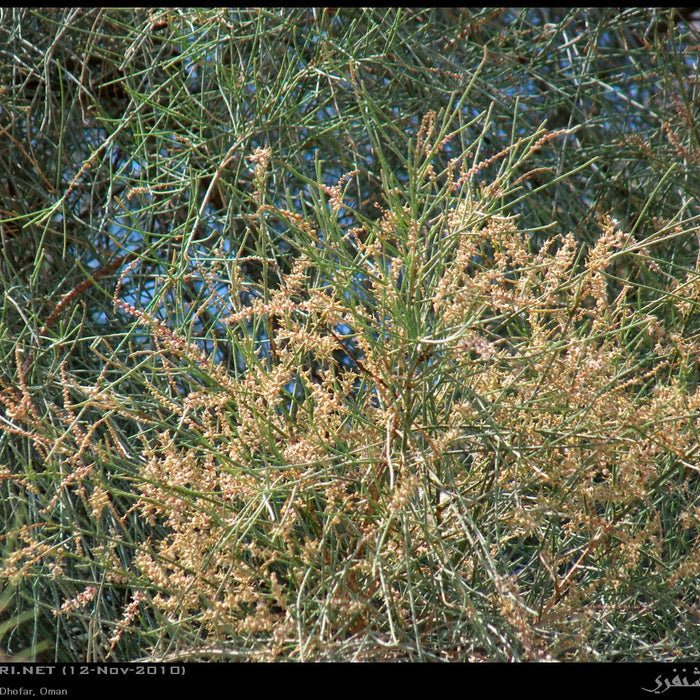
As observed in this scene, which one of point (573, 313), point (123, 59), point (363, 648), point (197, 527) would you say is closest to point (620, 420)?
point (573, 313)

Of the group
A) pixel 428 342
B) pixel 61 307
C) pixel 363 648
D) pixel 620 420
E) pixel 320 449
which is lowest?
pixel 61 307

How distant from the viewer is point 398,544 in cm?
104

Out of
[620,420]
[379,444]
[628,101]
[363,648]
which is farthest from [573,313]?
[628,101]

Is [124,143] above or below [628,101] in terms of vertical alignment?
below

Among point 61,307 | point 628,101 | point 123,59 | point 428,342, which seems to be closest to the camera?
point 428,342

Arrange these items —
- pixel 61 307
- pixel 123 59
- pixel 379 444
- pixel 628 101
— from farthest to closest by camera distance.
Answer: pixel 628 101 < pixel 123 59 < pixel 61 307 < pixel 379 444

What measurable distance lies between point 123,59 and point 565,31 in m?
0.97

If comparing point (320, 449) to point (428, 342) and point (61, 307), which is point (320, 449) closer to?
point (428, 342)

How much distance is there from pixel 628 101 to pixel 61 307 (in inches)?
48.7

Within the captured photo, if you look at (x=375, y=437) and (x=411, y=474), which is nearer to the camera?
(x=411, y=474)

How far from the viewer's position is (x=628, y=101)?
6.26 ft

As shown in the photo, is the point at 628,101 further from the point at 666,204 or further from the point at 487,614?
the point at 487,614

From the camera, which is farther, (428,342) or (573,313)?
(573,313)

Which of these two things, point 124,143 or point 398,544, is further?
point 124,143
